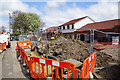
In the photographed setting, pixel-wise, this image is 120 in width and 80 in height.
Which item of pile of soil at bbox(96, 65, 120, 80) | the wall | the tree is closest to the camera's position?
pile of soil at bbox(96, 65, 120, 80)

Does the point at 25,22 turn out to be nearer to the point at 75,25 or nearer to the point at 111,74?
the point at 75,25

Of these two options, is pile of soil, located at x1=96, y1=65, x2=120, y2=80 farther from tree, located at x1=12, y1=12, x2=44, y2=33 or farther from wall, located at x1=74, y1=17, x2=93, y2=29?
tree, located at x1=12, y1=12, x2=44, y2=33

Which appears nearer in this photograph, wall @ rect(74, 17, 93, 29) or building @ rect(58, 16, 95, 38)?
building @ rect(58, 16, 95, 38)

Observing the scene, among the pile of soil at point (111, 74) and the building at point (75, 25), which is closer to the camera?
the pile of soil at point (111, 74)

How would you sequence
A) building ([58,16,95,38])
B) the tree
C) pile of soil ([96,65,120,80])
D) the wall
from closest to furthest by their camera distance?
pile of soil ([96,65,120,80]) < building ([58,16,95,38]) < the wall < the tree

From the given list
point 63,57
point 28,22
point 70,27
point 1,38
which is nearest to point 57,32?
point 63,57

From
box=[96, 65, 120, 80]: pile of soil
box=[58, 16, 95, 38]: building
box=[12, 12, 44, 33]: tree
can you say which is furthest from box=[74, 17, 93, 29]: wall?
box=[96, 65, 120, 80]: pile of soil

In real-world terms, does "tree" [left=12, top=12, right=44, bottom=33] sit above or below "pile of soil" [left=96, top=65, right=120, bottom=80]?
above

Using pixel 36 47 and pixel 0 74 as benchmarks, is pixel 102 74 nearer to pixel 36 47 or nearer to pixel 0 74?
pixel 0 74

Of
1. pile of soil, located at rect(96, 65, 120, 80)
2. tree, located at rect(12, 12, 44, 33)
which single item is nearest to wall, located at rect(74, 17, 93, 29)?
tree, located at rect(12, 12, 44, 33)

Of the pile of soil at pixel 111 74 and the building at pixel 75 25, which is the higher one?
the building at pixel 75 25

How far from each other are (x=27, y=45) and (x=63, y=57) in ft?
20.2

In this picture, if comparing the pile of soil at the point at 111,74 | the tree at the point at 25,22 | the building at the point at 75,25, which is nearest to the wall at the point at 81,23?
the building at the point at 75,25

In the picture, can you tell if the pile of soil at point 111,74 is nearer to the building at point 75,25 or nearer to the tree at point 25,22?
the building at point 75,25
